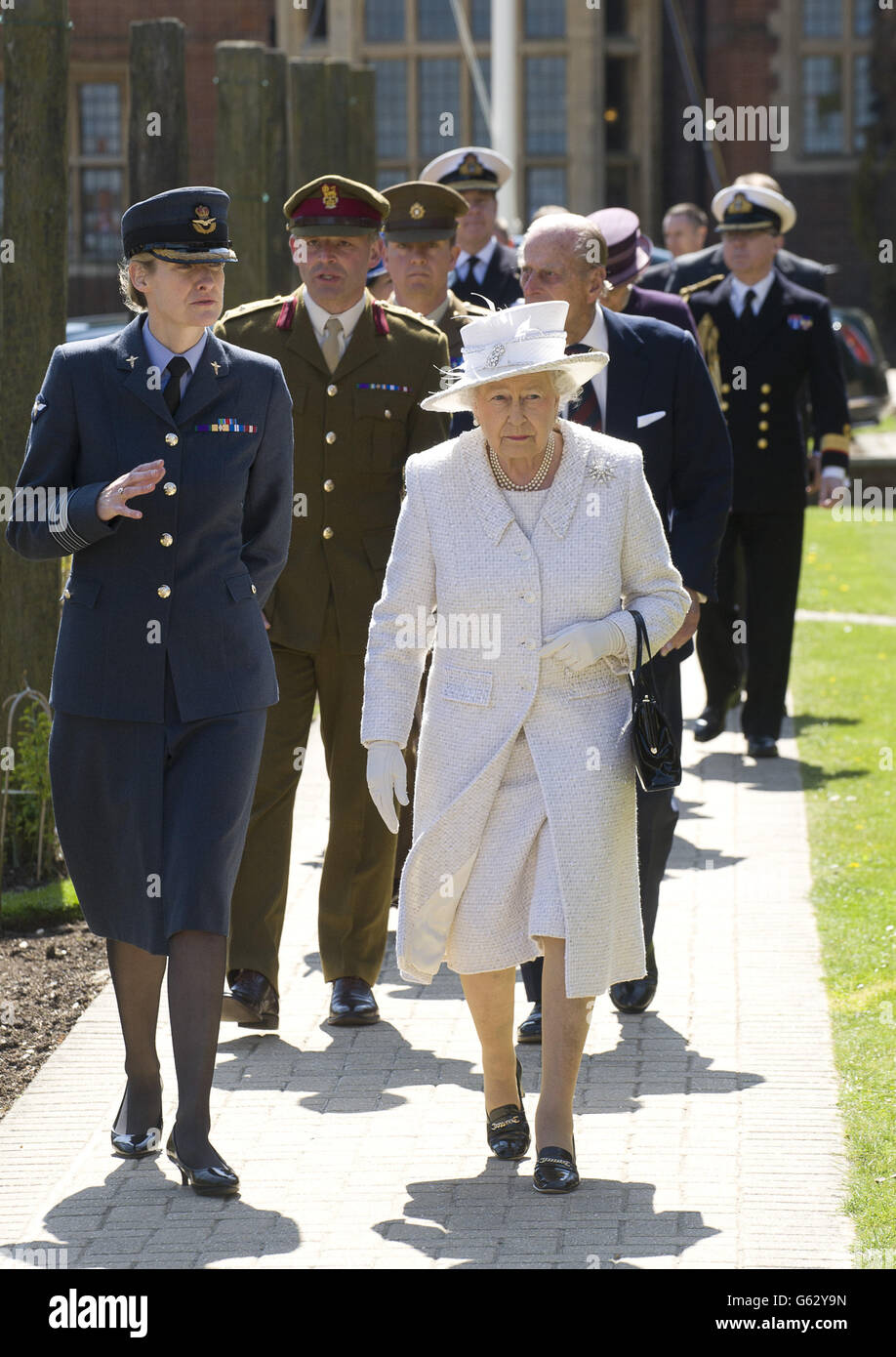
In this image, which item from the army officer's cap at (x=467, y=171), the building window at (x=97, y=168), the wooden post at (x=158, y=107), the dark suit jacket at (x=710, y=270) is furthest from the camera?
the building window at (x=97, y=168)

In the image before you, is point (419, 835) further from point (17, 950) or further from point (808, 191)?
point (808, 191)

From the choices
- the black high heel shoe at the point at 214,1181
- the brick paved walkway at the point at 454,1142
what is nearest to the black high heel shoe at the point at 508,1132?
the brick paved walkway at the point at 454,1142

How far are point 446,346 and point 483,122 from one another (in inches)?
839

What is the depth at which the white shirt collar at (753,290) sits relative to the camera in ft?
35.4

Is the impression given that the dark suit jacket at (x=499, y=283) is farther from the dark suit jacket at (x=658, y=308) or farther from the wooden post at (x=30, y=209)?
the dark suit jacket at (x=658, y=308)

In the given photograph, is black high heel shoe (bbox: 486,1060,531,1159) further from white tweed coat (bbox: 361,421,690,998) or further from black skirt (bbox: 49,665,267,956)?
black skirt (bbox: 49,665,267,956)

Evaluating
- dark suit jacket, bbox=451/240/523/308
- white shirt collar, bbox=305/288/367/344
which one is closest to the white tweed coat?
white shirt collar, bbox=305/288/367/344

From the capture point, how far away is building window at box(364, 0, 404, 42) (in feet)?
90.7

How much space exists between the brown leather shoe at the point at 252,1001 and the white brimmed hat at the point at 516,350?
78.1 inches

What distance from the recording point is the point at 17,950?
24.8 ft

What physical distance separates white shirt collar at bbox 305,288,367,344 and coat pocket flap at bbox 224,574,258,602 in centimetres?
145

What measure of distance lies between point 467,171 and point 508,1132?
6.63 metres

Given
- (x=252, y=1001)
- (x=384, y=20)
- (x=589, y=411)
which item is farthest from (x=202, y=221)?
(x=384, y=20)

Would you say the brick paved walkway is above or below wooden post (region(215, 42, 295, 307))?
below
